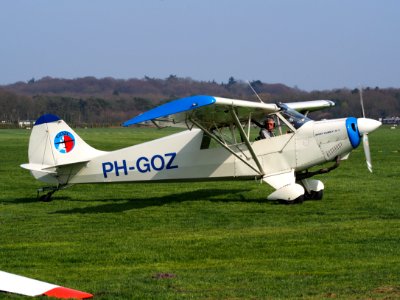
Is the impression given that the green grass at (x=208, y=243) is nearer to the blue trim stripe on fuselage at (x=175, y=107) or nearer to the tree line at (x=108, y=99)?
the blue trim stripe on fuselage at (x=175, y=107)

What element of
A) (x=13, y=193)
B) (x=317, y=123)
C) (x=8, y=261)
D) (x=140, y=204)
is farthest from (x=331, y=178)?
(x=8, y=261)

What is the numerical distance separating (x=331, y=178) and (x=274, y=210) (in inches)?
257

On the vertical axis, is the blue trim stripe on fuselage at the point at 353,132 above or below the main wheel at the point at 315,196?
Answer: above

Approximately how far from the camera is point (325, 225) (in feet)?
36.1

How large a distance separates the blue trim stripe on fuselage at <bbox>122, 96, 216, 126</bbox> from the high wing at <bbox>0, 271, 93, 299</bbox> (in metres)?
5.06

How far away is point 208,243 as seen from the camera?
9.66m

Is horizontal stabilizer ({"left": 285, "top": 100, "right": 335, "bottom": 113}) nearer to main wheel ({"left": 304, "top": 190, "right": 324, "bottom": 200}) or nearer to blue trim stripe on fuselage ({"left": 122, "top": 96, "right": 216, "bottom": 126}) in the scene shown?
main wheel ({"left": 304, "top": 190, "right": 324, "bottom": 200})

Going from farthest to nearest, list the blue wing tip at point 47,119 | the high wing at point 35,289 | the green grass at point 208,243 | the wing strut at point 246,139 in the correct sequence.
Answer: the blue wing tip at point 47,119
the wing strut at point 246,139
the green grass at point 208,243
the high wing at point 35,289

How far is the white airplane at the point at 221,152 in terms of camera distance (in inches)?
545

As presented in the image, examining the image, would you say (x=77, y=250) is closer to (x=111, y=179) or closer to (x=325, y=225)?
(x=325, y=225)

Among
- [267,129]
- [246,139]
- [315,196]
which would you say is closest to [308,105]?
[267,129]

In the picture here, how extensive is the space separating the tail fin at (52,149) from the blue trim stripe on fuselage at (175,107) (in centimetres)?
355

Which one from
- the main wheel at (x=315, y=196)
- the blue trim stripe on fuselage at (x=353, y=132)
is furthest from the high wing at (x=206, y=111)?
Answer: the main wheel at (x=315, y=196)

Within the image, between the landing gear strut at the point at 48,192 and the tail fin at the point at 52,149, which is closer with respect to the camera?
the tail fin at the point at 52,149
